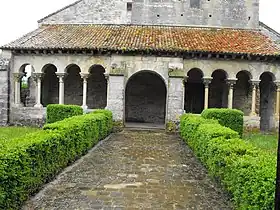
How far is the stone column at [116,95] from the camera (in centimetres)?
1772

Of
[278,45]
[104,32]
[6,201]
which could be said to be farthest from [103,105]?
[6,201]

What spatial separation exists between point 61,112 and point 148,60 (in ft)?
17.1

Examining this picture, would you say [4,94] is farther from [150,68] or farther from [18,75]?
[150,68]

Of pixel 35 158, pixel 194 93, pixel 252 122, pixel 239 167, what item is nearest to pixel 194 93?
pixel 194 93

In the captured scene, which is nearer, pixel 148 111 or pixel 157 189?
pixel 157 189

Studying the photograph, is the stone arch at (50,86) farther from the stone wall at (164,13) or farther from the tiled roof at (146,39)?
the stone wall at (164,13)

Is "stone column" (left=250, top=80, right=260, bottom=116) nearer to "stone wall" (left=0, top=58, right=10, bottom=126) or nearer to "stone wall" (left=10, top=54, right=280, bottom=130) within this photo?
"stone wall" (left=10, top=54, right=280, bottom=130)

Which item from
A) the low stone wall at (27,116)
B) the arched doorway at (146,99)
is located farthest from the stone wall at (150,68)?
the arched doorway at (146,99)

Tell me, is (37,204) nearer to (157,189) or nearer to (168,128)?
(157,189)

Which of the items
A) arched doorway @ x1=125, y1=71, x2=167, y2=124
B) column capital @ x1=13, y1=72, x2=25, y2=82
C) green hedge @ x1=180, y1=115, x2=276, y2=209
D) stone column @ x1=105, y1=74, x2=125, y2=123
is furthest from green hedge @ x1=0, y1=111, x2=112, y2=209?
arched doorway @ x1=125, y1=71, x2=167, y2=124

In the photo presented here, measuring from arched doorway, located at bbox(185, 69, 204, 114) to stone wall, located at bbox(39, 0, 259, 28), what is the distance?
4.08 m

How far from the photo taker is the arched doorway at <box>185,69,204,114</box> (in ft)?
72.2

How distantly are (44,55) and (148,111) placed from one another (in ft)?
23.7

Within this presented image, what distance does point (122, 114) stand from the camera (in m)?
17.8
